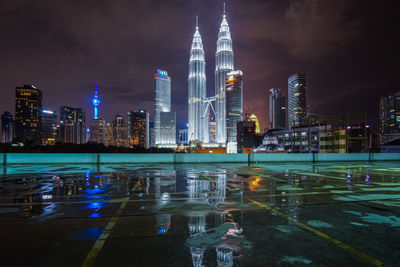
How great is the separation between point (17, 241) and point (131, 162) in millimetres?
20450

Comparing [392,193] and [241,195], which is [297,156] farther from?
[241,195]

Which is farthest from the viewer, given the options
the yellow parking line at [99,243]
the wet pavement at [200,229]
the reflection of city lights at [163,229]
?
the reflection of city lights at [163,229]

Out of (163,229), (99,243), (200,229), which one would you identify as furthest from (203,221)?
(99,243)

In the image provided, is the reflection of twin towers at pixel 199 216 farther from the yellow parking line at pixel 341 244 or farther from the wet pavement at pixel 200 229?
the yellow parking line at pixel 341 244

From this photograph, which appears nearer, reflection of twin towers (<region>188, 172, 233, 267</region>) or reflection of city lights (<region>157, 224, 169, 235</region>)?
reflection of twin towers (<region>188, 172, 233, 267</region>)

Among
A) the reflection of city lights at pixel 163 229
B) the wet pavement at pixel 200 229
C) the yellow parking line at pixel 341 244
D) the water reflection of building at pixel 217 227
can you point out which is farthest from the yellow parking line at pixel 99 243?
the yellow parking line at pixel 341 244

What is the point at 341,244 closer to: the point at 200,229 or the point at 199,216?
the point at 200,229

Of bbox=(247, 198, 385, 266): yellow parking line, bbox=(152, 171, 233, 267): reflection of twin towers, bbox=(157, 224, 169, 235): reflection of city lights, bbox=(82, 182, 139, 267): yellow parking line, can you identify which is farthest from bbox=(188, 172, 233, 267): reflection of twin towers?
bbox=(247, 198, 385, 266): yellow parking line

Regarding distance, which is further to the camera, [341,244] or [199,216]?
[199,216]

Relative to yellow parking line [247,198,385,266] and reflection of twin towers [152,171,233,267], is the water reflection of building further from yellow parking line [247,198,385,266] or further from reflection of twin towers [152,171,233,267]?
yellow parking line [247,198,385,266]

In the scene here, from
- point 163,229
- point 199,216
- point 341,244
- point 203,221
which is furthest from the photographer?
point 199,216

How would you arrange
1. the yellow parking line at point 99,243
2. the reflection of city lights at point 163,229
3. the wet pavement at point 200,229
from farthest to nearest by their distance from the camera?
the reflection of city lights at point 163,229 < the wet pavement at point 200,229 < the yellow parking line at point 99,243

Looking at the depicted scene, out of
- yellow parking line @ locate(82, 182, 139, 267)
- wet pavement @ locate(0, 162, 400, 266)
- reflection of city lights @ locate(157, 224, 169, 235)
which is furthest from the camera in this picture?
reflection of city lights @ locate(157, 224, 169, 235)

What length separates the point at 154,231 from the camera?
4688mm
